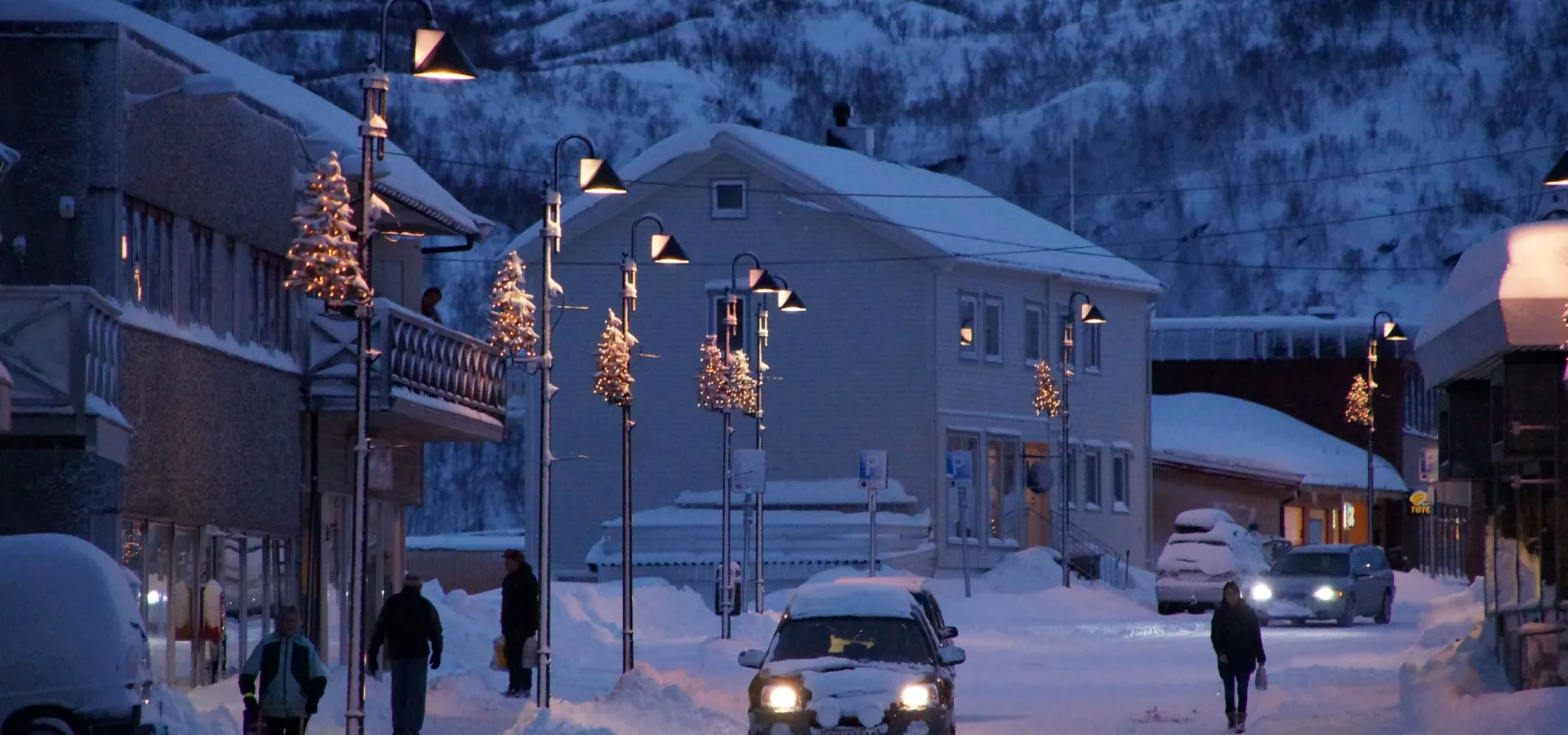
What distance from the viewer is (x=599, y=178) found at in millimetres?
24141

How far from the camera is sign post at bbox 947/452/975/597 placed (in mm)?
46094

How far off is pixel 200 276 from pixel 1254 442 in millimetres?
51228

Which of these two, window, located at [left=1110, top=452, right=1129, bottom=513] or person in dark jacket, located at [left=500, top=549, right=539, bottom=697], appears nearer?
person in dark jacket, located at [left=500, top=549, right=539, bottom=697]

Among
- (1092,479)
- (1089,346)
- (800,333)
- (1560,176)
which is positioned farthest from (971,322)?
(1560,176)

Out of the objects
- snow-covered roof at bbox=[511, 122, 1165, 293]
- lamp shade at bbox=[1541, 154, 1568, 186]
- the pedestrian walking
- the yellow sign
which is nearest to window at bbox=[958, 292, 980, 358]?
snow-covered roof at bbox=[511, 122, 1165, 293]

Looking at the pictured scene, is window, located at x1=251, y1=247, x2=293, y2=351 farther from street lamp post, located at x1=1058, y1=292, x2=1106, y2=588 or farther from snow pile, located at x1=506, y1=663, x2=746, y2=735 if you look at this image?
street lamp post, located at x1=1058, y1=292, x2=1106, y2=588

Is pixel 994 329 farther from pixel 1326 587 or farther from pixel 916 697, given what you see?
pixel 916 697

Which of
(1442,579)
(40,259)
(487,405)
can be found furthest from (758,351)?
(1442,579)

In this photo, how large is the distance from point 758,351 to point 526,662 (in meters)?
16.2

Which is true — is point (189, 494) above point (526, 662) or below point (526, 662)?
above

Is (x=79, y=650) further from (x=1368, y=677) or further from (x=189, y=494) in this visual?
(x=1368, y=677)

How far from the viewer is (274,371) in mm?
27562

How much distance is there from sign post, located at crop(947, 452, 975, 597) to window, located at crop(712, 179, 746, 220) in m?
7.74

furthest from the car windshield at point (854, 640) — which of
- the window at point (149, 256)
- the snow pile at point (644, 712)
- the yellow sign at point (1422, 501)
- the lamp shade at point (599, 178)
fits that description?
the yellow sign at point (1422, 501)
